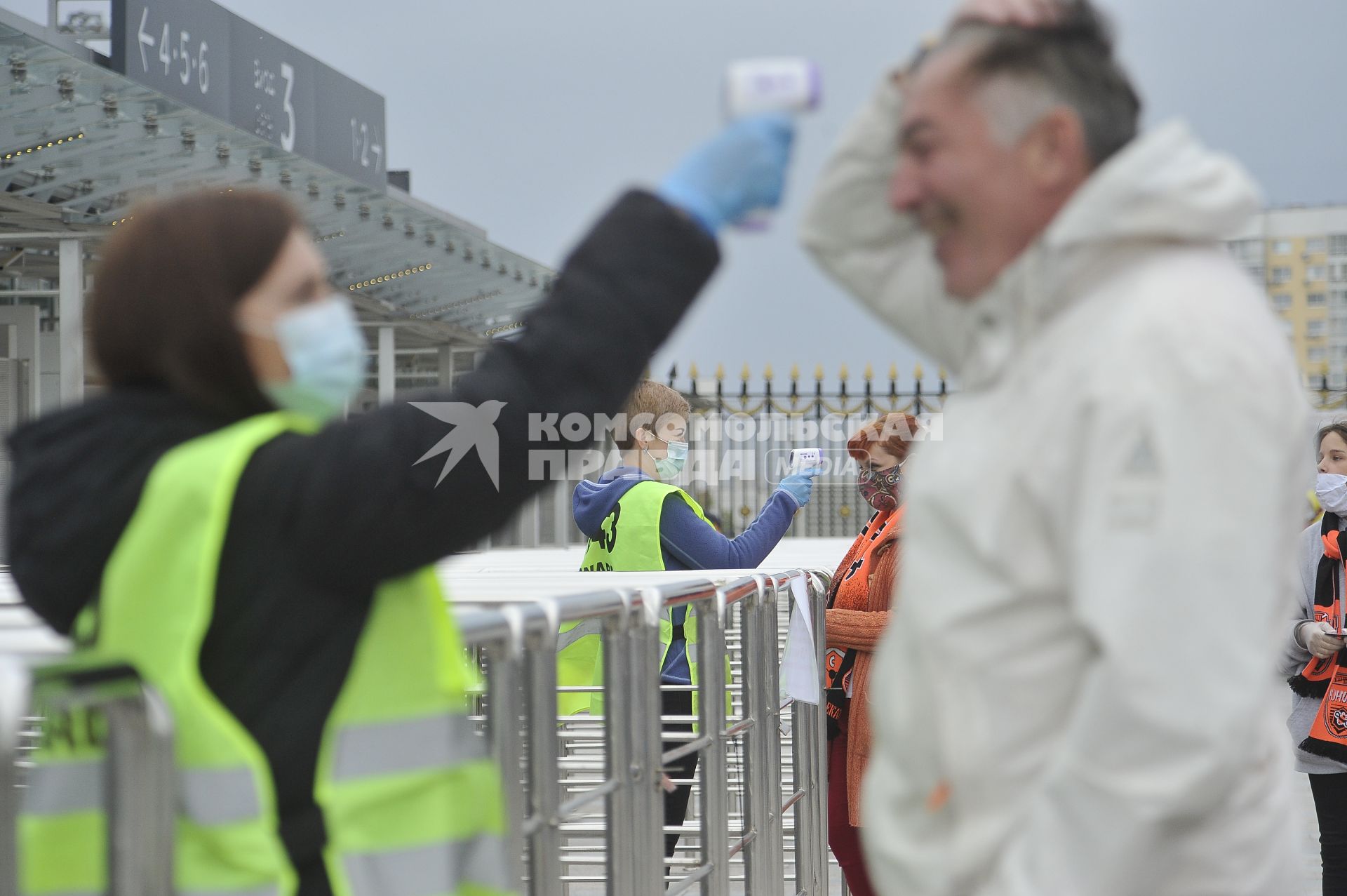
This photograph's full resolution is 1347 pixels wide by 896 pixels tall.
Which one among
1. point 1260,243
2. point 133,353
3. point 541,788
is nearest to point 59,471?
point 133,353

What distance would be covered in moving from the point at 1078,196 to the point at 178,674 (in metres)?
1.05

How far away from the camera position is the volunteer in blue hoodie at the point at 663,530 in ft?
16.4

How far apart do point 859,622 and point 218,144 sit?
813 cm

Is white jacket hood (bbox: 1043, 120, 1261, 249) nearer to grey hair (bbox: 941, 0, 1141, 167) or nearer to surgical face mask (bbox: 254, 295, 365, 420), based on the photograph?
grey hair (bbox: 941, 0, 1141, 167)

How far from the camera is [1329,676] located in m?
5.29

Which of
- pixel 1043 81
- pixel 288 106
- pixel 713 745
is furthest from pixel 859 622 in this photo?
pixel 288 106

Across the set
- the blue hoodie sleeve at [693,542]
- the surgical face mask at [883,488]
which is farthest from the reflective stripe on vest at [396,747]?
the surgical face mask at [883,488]

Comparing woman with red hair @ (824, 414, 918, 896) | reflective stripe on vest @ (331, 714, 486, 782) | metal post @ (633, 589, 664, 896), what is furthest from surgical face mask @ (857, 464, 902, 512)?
reflective stripe on vest @ (331, 714, 486, 782)

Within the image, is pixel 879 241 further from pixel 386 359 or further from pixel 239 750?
pixel 386 359

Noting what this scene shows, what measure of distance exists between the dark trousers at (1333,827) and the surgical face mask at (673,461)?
2.56 m

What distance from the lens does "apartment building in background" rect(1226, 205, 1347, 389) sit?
45000 mm

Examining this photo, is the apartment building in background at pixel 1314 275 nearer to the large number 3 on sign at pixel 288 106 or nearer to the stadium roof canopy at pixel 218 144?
the stadium roof canopy at pixel 218 144

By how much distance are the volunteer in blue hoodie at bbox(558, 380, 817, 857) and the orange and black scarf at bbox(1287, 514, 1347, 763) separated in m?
1.88

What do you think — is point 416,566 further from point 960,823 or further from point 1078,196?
point 1078,196
